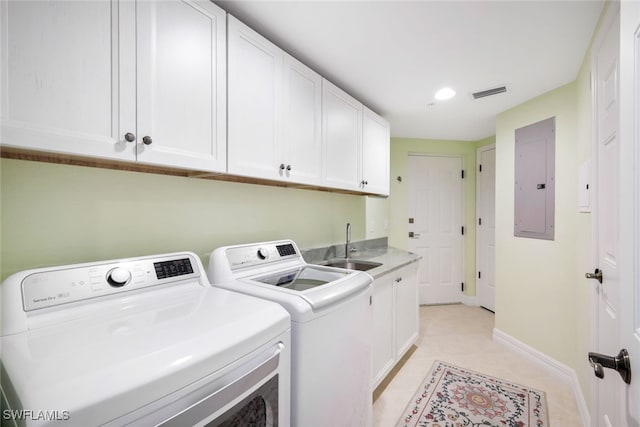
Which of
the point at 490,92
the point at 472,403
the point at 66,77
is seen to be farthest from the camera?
the point at 490,92

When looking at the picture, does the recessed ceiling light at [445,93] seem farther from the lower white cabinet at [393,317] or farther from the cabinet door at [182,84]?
the cabinet door at [182,84]

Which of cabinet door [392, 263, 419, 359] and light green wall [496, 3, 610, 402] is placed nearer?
light green wall [496, 3, 610, 402]

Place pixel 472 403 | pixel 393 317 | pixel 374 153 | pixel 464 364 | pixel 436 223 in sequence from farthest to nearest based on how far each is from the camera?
pixel 436 223
pixel 374 153
pixel 464 364
pixel 393 317
pixel 472 403

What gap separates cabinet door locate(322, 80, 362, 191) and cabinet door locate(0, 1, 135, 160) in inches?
47.7

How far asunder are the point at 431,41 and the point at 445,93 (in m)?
0.79

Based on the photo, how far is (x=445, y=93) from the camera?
2.32 m

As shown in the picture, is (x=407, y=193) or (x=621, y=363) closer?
(x=621, y=363)

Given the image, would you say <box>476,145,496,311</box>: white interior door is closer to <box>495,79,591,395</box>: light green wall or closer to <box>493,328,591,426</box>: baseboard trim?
<box>495,79,591,395</box>: light green wall

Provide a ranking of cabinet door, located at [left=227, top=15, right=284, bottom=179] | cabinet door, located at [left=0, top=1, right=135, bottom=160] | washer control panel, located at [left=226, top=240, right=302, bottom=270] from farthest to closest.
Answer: washer control panel, located at [left=226, top=240, right=302, bottom=270] → cabinet door, located at [left=227, top=15, right=284, bottom=179] → cabinet door, located at [left=0, top=1, right=135, bottom=160]

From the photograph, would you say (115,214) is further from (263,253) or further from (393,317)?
(393,317)

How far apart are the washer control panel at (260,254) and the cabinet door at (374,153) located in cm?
98

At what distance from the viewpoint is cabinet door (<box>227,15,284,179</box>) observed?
1.32 m

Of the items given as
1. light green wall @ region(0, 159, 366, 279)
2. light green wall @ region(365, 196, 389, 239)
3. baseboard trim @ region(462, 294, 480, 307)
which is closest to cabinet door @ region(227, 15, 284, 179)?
light green wall @ region(0, 159, 366, 279)

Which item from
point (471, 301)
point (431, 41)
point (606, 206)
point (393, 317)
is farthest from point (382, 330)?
point (471, 301)
